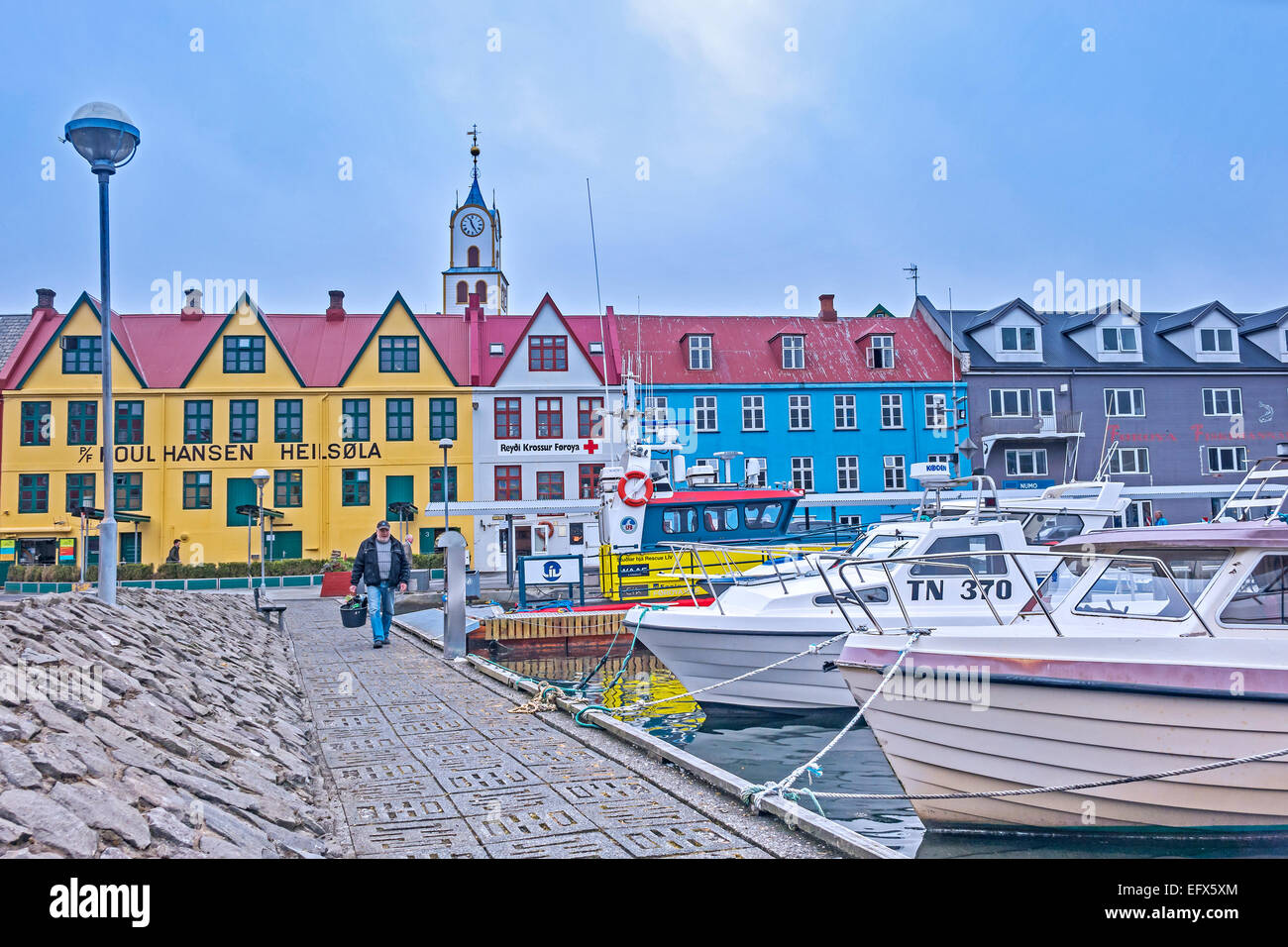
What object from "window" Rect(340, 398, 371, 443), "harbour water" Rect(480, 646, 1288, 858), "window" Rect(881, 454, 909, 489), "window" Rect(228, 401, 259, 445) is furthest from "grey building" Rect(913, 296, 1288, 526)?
"window" Rect(228, 401, 259, 445)

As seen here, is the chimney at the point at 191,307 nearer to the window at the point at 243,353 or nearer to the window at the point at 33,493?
the window at the point at 243,353

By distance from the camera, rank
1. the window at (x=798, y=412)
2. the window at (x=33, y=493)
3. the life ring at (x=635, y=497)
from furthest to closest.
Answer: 1. the window at (x=798, y=412)
2. the window at (x=33, y=493)
3. the life ring at (x=635, y=497)

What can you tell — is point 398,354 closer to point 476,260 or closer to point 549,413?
point 549,413

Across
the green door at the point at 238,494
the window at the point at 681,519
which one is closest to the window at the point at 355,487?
the green door at the point at 238,494

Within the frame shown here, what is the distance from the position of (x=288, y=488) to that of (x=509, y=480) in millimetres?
9019

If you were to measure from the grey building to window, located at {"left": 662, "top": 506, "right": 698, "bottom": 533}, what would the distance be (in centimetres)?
2377

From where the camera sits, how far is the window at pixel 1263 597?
22.2 feet

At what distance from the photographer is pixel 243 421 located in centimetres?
3944

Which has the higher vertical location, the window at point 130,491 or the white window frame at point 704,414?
the white window frame at point 704,414

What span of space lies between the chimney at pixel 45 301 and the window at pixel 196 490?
428 inches

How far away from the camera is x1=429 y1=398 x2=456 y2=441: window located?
39969mm

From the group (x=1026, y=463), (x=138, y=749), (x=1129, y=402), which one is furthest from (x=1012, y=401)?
(x=138, y=749)

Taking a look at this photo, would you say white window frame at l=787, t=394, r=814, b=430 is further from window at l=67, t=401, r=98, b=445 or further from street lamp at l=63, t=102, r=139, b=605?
street lamp at l=63, t=102, r=139, b=605
